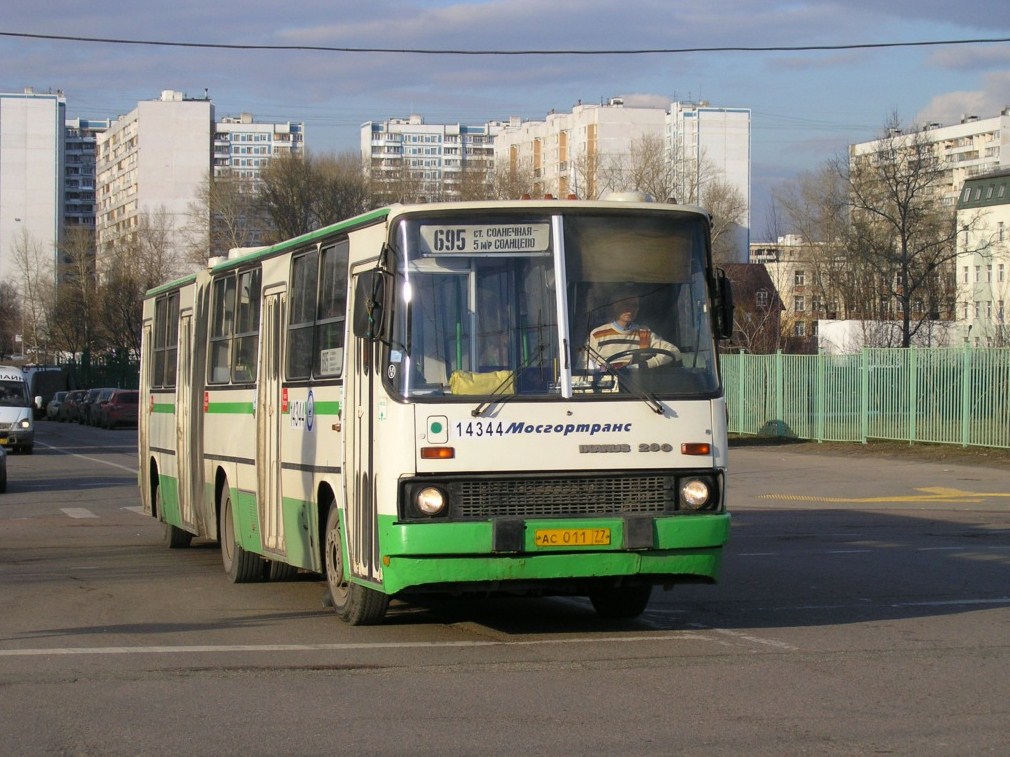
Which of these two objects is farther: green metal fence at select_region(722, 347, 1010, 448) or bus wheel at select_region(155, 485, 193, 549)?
green metal fence at select_region(722, 347, 1010, 448)

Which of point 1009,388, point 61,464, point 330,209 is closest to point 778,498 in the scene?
point 1009,388

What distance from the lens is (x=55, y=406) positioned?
256ft

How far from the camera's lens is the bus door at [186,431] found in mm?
14672

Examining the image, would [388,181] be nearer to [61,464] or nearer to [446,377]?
[61,464]

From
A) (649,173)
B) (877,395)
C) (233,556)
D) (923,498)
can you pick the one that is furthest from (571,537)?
(649,173)

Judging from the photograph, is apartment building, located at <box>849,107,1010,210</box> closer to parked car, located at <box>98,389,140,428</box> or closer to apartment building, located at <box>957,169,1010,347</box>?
apartment building, located at <box>957,169,1010,347</box>

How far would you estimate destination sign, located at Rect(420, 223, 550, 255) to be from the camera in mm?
9445

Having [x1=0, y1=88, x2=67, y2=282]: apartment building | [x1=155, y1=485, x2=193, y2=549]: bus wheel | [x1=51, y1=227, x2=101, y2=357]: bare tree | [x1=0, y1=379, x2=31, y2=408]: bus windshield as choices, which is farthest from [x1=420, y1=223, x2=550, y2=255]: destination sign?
[x1=0, y1=88, x2=67, y2=282]: apartment building

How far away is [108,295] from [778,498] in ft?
238

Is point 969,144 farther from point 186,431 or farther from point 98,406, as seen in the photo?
point 186,431

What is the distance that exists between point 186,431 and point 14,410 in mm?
25570

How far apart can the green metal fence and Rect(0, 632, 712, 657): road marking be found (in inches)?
890

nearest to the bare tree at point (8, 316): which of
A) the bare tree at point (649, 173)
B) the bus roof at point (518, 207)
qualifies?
the bare tree at point (649, 173)

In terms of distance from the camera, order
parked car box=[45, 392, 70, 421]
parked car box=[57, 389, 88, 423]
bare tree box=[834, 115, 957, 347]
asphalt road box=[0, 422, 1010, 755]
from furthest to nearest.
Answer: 1. parked car box=[45, 392, 70, 421]
2. parked car box=[57, 389, 88, 423]
3. bare tree box=[834, 115, 957, 347]
4. asphalt road box=[0, 422, 1010, 755]
